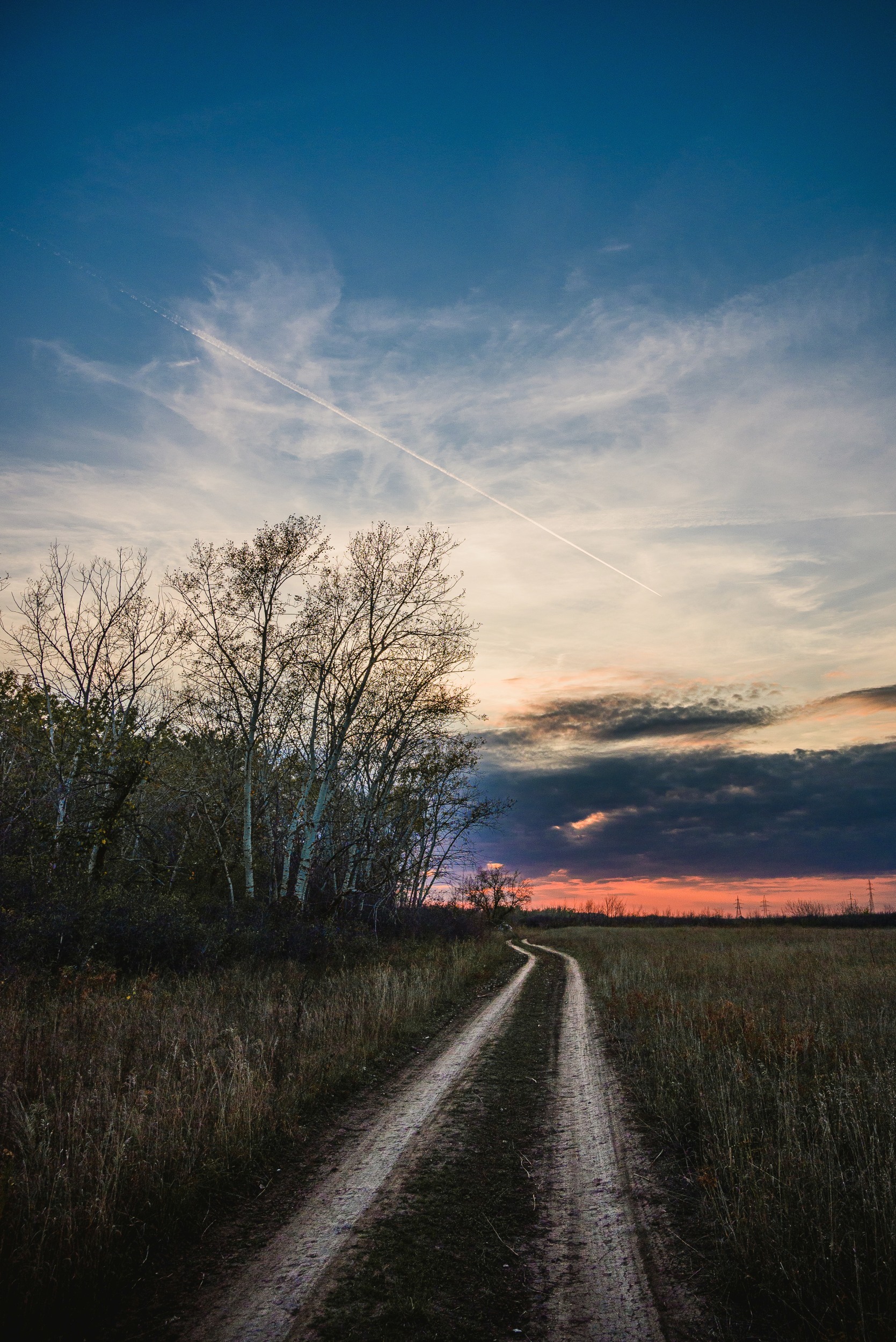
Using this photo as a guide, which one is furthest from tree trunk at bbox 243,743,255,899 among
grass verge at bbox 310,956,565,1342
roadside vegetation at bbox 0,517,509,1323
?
grass verge at bbox 310,956,565,1342

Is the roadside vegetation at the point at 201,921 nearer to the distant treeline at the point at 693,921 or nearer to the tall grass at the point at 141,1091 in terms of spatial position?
the tall grass at the point at 141,1091

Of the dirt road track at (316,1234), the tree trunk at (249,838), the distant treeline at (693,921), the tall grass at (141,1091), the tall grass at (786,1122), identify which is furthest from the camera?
the distant treeline at (693,921)

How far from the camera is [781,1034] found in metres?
8.97

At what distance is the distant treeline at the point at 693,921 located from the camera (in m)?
58.9

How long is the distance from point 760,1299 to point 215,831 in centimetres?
1724

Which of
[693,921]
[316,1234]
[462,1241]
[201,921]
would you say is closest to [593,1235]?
[462,1241]

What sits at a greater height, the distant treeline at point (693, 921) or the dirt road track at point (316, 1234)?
the dirt road track at point (316, 1234)

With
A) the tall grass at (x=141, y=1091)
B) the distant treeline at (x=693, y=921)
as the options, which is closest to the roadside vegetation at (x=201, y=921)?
the tall grass at (x=141, y=1091)

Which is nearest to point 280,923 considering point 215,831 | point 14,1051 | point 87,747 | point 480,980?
point 215,831

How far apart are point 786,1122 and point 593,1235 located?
2.07m

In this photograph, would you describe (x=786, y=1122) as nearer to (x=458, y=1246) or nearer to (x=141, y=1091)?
(x=458, y=1246)

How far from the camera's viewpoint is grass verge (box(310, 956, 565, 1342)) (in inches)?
141

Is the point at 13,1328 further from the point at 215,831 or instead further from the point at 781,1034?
the point at 215,831

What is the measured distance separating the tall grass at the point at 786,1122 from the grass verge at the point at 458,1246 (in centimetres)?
132
